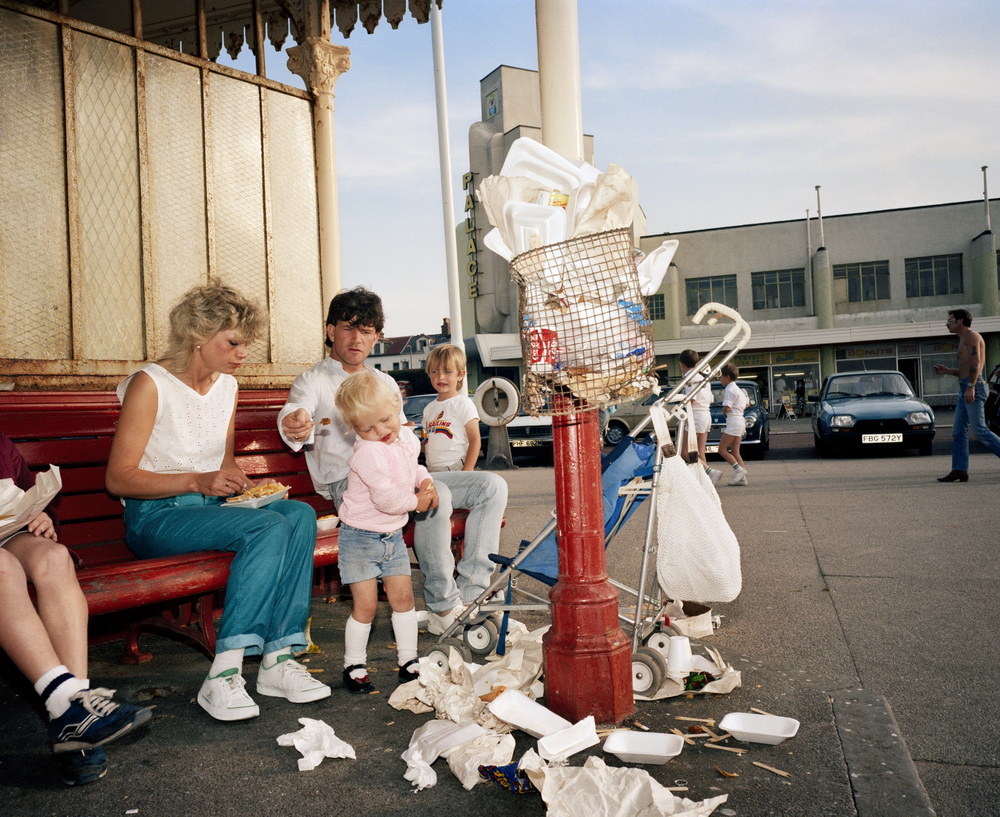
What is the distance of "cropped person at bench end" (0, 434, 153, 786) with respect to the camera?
→ 2779mm

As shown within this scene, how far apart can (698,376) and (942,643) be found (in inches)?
67.7

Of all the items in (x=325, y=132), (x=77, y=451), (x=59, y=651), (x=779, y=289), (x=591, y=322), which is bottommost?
(x=59, y=651)

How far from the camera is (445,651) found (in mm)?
3834

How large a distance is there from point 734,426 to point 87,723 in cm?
1014

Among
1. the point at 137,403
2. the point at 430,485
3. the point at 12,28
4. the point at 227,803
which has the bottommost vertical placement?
the point at 227,803

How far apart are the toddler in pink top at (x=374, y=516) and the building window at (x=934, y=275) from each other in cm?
3745

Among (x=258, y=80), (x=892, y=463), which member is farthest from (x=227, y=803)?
(x=892, y=463)

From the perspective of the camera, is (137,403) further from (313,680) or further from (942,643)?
(942,643)

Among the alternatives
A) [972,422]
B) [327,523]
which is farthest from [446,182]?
[327,523]

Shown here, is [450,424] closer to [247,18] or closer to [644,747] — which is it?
[644,747]

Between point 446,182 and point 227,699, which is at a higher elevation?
point 446,182

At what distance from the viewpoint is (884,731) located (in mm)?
2998

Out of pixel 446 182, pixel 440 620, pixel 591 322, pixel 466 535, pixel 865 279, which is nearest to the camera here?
pixel 591 322

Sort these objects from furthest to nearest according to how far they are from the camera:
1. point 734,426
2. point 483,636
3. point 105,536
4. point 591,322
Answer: point 734,426, point 105,536, point 483,636, point 591,322
